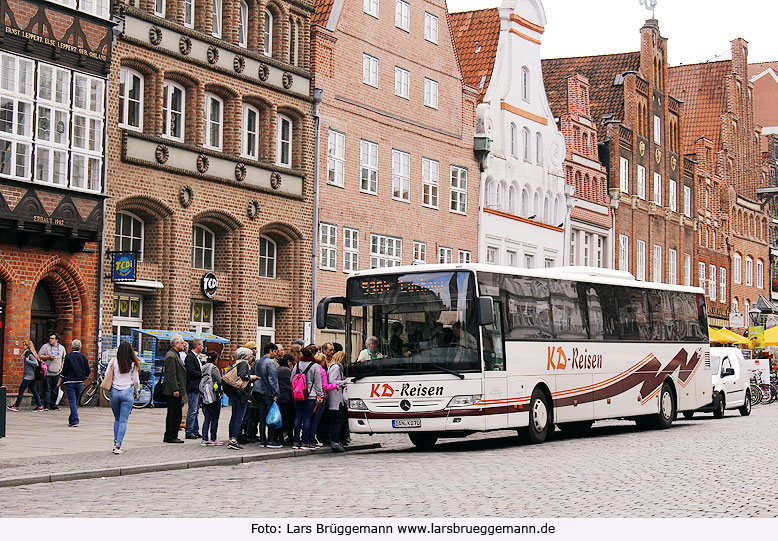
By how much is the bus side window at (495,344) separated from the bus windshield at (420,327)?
0.91ft

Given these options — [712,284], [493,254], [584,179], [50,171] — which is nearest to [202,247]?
[50,171]

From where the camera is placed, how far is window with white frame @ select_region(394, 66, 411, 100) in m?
45.6

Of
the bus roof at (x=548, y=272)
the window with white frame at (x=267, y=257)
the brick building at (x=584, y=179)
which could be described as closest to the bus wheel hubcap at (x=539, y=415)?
the bus roof at (x=548, y=272)

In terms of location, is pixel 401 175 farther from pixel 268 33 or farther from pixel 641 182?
pixel 641 182

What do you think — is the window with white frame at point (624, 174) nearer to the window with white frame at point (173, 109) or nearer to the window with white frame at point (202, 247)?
the window with white frame at point (202, 247)

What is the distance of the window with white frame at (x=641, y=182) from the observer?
65.1 meters

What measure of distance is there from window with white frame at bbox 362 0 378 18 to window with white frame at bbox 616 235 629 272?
73.9ft

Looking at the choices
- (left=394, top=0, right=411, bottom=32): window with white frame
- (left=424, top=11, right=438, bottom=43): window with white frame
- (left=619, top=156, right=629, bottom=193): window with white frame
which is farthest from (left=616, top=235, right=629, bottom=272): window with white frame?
(left=394, top=0, right=411, bottom=32): window with white frame

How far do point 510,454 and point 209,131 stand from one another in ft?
58.7

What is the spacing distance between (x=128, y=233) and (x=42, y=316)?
3.60 meters

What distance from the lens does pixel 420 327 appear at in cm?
2320

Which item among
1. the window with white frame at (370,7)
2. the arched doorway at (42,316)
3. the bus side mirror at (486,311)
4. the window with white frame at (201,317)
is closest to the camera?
the bus side mirror at (486,311)

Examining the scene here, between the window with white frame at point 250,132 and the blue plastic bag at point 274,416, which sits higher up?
the window with white frame at point 250,132
